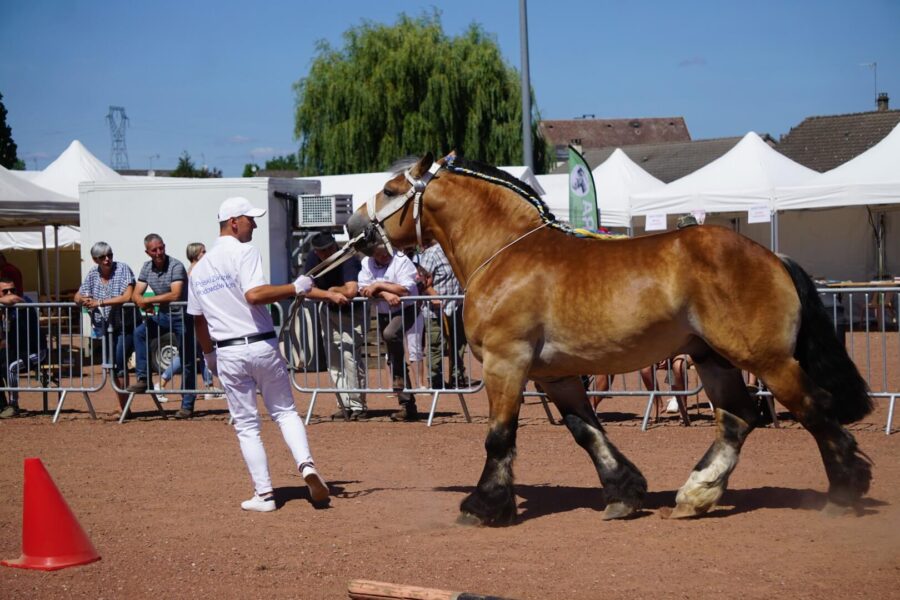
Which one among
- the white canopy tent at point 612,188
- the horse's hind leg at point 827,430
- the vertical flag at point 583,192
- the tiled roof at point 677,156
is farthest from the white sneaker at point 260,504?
the tiled roof at point 677,156

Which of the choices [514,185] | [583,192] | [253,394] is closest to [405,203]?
[514,185]

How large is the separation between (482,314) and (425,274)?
652cm

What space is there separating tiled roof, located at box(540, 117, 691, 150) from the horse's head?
70483mm

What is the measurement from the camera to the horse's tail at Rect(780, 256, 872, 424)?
6.23m

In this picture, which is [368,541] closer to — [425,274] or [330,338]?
[330,338]

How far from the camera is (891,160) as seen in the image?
20859 millimetres

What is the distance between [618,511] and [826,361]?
1.55 metres

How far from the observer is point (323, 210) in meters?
16.8

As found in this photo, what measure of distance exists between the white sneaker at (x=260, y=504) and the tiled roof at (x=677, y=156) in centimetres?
4425

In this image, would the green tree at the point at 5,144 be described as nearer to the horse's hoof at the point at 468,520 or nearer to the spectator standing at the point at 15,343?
the spectator standing at the point at 15,343

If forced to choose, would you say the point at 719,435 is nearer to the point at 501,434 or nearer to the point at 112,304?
the point at 501,434

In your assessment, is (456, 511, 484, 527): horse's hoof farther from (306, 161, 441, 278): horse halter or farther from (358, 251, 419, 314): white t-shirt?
(358, 251, 419, 314): white t-shirt

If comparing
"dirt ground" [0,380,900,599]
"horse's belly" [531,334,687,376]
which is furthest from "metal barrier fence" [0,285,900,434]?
"horse's belly" [531,334,687,376]

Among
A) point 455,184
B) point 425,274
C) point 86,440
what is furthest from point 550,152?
point 455,184
